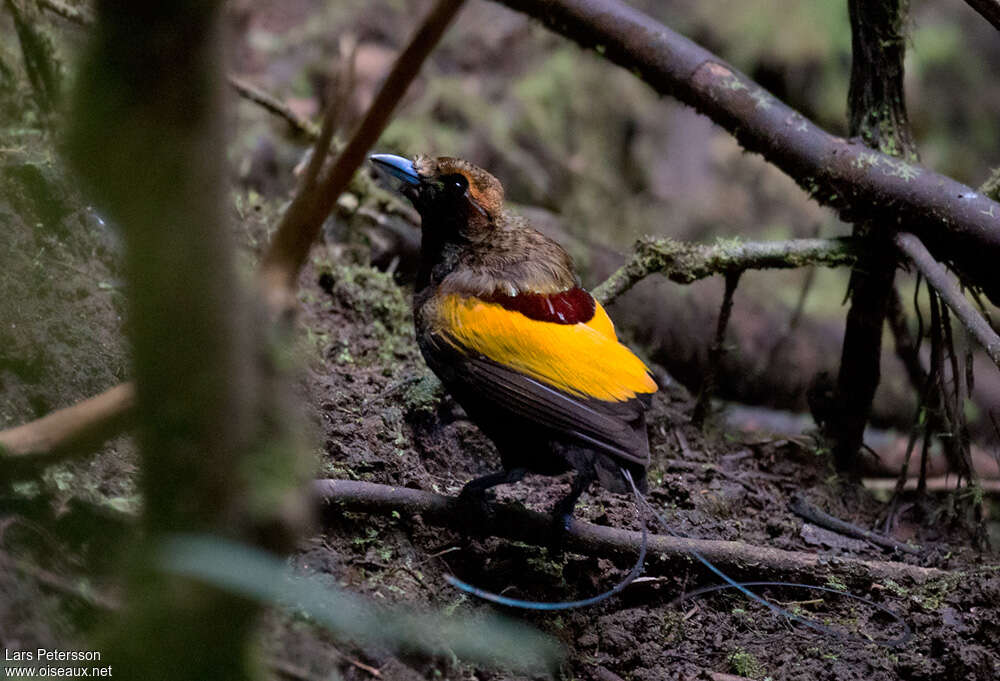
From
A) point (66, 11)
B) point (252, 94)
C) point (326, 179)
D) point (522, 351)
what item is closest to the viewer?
point (326, 179)

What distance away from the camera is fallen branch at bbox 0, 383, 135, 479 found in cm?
171

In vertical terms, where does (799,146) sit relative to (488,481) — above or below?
above

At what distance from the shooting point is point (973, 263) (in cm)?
339

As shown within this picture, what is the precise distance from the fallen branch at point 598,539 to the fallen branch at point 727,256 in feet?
3.81

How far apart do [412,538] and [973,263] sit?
237 cm

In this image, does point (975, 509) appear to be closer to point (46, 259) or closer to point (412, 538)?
point (412, 538)

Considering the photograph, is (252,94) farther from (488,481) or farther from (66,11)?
(488,481)

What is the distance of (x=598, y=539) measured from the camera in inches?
113

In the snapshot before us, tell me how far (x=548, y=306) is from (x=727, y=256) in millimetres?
967

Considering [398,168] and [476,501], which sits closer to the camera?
[476,501]

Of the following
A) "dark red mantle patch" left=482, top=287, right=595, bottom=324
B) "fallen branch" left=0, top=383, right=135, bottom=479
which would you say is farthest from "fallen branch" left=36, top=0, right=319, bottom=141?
"fallen branch" left=0, top=383, right=135, bottom=479

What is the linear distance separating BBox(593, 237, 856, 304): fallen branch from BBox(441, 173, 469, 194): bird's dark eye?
2.56 feet

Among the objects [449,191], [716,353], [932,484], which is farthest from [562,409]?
[932,484]

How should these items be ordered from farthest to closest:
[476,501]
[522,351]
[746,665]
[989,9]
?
1. [989,9]
2. [522,351]
3. [476,501]
4. [746,665]
